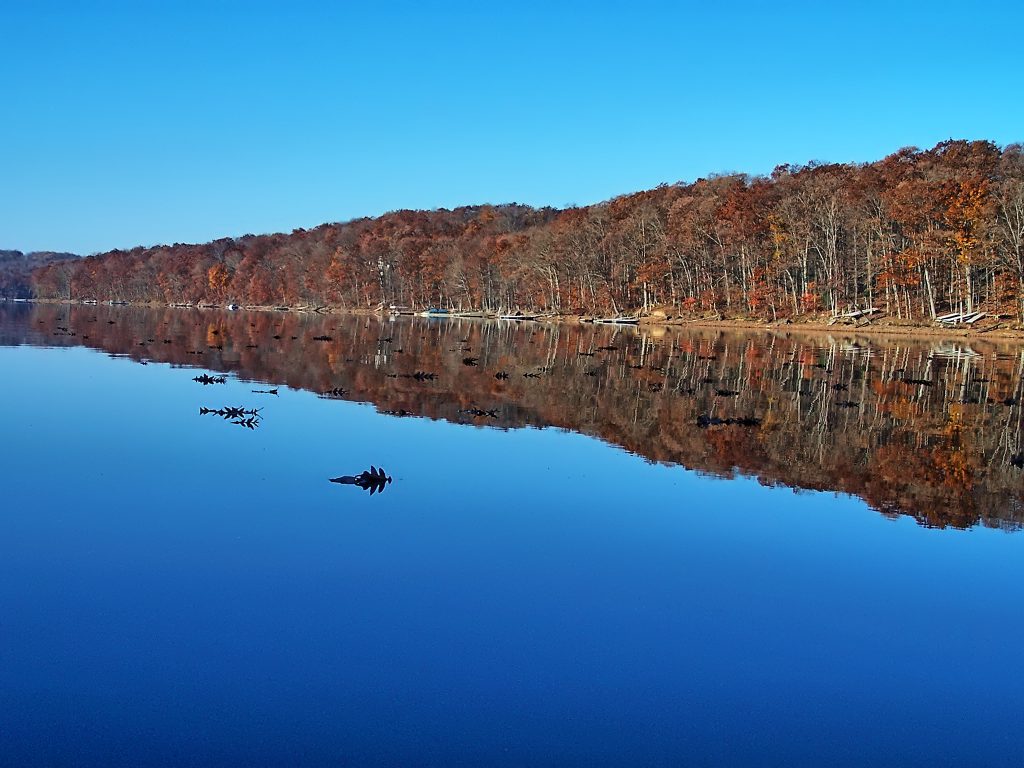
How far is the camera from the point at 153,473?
544 inches

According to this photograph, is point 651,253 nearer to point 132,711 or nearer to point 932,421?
point 932,421

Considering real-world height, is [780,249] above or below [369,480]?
above

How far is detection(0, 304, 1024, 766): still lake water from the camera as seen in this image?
6.00 m

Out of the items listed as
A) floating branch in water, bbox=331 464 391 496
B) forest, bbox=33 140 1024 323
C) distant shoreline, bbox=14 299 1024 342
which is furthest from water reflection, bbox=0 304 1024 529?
forest, bbox=33 140 1024 323

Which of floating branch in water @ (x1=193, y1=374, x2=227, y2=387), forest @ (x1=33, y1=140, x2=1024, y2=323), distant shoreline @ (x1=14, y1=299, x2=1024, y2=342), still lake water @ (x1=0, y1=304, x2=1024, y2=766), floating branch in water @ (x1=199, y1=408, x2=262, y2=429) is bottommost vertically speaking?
still lake water @ (x1=0, y1=304, x2=1024, y2=766)

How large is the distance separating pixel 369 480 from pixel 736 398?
15.0 metres

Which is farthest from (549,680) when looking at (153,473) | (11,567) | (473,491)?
(153,473)

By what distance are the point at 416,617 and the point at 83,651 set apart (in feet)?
8.84

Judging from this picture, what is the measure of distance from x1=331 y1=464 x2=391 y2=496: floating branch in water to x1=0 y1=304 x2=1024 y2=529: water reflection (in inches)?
215

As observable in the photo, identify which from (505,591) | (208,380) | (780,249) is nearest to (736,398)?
(208,380)

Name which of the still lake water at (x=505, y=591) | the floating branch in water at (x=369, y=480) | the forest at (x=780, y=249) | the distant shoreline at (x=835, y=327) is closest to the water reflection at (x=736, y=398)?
the still lake water at (x=505, y=591)

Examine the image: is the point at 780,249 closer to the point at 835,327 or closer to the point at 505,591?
the point at 835,327

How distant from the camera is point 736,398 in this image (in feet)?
84.1

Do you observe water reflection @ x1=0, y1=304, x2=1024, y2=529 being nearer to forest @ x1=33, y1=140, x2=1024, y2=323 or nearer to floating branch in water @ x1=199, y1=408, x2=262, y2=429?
floating branch in water @ x1=199, y1=408, x2=262, y2=429
